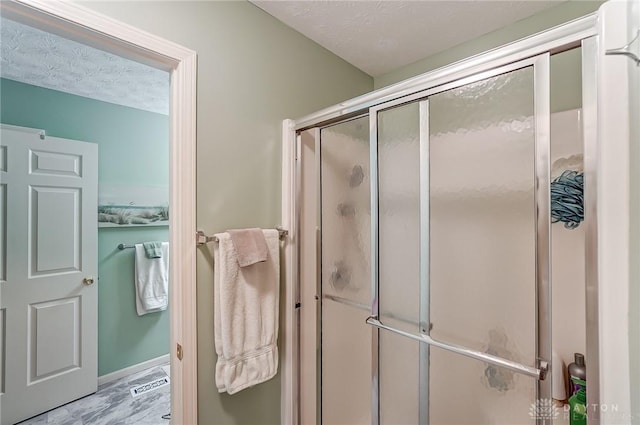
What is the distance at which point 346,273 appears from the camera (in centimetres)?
136

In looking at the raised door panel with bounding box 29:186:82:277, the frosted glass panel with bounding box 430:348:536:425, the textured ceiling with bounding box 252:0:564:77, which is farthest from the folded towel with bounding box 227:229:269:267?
the raised door panel with bounding box 29:186:82:277

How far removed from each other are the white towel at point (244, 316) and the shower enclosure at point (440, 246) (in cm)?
17

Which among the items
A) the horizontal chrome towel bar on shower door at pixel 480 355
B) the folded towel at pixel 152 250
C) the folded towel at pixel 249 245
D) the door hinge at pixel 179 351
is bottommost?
the door hinge at pixel 179 351

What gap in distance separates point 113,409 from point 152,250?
Answer: 49.2 inches

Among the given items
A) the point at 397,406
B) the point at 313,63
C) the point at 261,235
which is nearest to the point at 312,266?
the point at 261,235

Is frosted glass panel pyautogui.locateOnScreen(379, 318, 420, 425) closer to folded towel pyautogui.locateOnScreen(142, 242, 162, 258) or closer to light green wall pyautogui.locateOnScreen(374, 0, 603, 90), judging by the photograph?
light green wall pyautogui.locateOnScreen(374, 0, 603, 90)

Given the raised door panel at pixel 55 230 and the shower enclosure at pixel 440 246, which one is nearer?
the shower enclosure at pixel 440 246

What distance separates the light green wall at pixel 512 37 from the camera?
120 cm

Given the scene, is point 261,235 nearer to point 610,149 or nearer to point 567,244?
point 610,149

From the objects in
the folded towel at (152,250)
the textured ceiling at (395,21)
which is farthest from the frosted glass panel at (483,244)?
the folded towel at (152,250)

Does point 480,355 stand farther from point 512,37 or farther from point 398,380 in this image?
point 512,37

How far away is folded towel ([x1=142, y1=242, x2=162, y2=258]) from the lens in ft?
8.68

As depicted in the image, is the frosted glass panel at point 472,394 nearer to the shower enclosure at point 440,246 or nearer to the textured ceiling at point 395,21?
the shower enclosure at point 440,246

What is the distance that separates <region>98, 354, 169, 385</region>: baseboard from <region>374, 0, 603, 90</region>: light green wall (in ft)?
10.6
